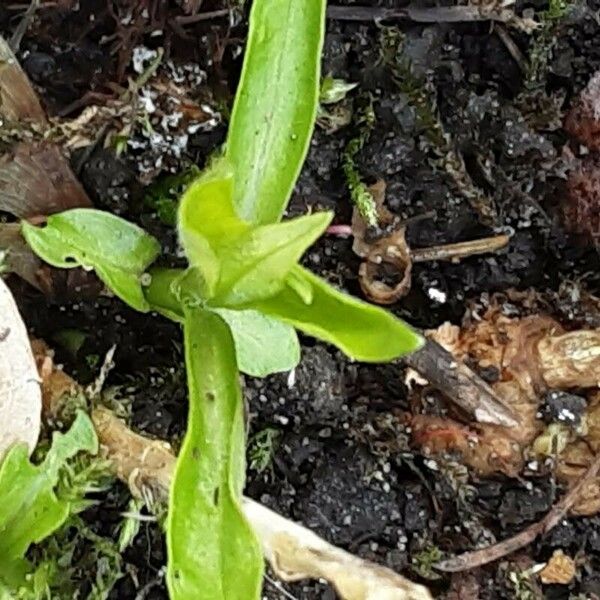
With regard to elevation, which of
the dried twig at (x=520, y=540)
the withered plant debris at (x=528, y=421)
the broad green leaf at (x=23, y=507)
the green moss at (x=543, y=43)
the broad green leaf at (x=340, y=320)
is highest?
the broad green leaf at (x=340, y=320)

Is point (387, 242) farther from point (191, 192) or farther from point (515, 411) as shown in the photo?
point (191, 192)

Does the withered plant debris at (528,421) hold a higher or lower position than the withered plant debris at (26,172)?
lower

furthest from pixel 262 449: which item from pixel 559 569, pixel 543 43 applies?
pixel 543 43

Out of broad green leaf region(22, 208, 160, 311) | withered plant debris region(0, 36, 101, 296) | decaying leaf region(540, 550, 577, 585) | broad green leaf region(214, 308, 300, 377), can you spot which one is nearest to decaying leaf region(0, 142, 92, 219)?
withered plant debris region(0, 36, 101, 296)

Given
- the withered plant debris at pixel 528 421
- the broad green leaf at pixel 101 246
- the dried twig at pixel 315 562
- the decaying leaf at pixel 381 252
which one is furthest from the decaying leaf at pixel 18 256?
the withered plant debris at pixel 528 421

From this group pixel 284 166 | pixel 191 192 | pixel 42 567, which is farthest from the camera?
pixel 42 567

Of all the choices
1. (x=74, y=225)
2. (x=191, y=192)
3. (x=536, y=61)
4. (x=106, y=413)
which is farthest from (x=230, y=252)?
(x=536, y=61)

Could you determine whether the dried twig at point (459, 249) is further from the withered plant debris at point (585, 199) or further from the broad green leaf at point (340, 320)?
the broad green leaf at point (340, 320)
